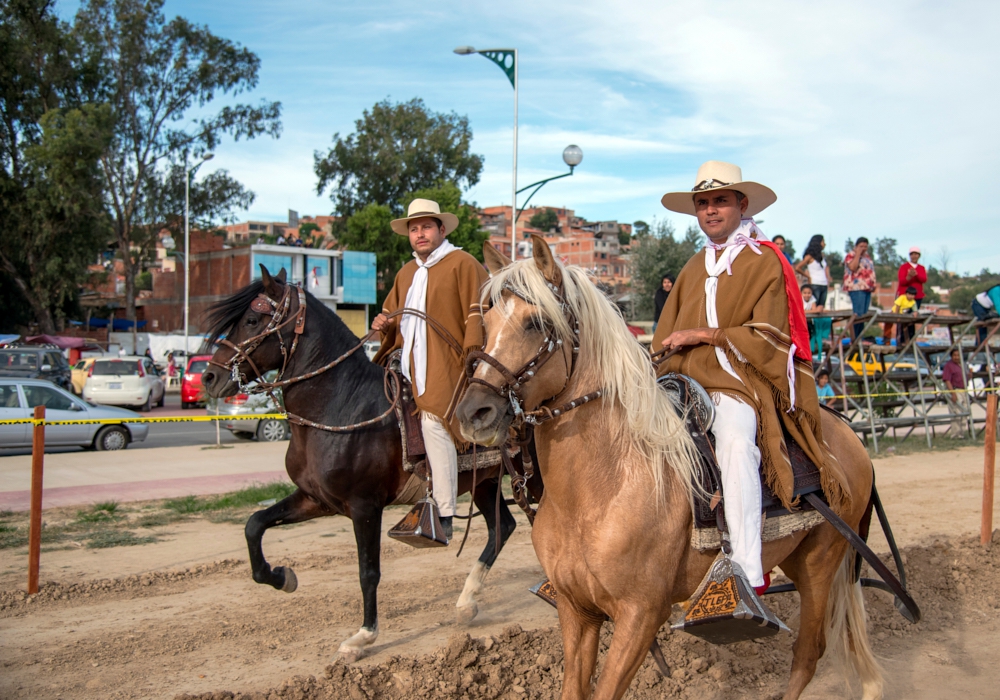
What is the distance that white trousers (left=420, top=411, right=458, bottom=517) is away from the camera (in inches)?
206

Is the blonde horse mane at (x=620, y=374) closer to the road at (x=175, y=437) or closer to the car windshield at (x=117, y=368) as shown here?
the road at (x=175, y=437)

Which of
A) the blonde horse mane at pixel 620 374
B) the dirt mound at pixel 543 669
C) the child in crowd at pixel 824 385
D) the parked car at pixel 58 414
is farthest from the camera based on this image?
the child in crowd at pixel 824 385

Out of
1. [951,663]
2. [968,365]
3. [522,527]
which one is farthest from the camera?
[968,365]

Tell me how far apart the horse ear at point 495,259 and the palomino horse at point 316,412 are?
2.11m

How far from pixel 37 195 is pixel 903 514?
36696 mm

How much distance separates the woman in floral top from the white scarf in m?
11.0

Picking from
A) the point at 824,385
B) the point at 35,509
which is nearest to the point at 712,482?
the point at 35,509

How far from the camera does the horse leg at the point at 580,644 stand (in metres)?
3.36

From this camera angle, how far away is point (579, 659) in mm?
3377


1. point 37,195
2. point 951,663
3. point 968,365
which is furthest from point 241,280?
point 951,663

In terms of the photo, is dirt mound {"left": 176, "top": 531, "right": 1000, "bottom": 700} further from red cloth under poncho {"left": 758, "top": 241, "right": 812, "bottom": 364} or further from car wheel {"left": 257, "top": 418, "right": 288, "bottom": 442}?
car wheel {"left": 257, "top": 418, "right": 288, "bottom": 442}

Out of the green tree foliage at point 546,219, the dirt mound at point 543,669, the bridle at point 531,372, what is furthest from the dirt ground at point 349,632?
the green tree foliage at point 546,219

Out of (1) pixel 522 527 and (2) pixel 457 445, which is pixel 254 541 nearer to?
(2) pixel 457 445

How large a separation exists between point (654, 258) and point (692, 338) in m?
40.1
